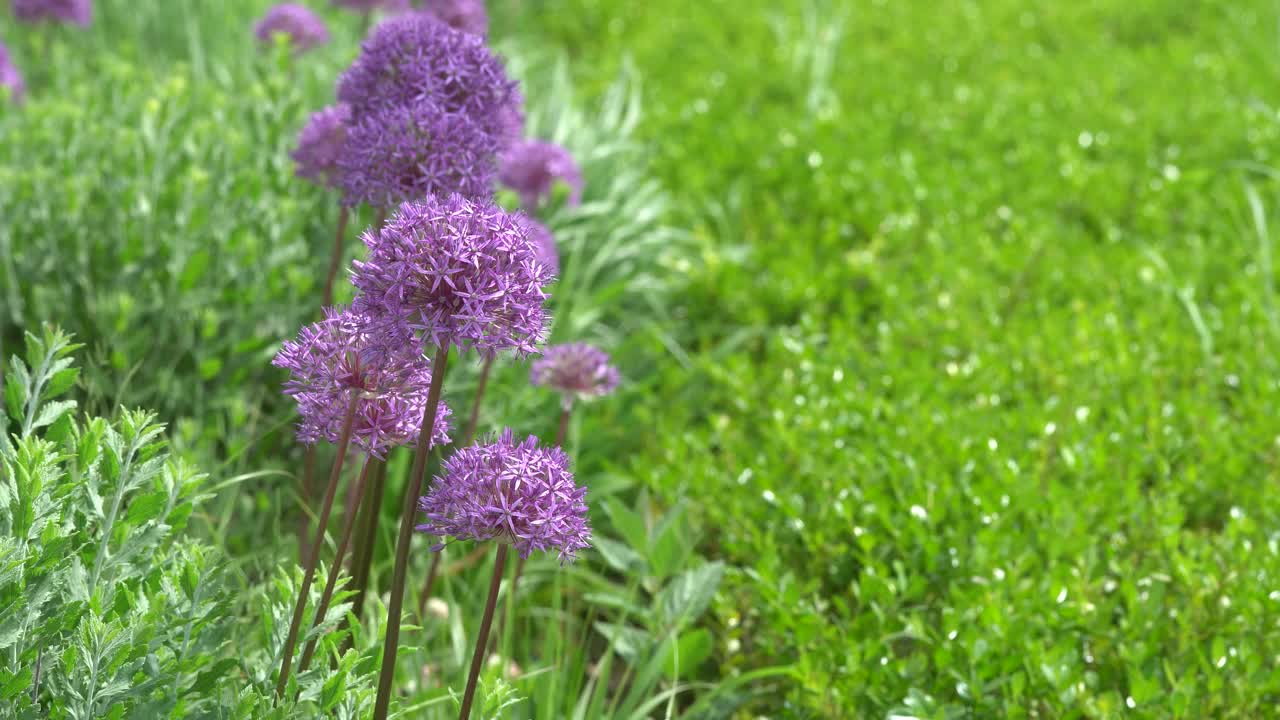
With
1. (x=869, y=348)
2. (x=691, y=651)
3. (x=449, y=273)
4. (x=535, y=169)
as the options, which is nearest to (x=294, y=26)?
(x=535, y=169)

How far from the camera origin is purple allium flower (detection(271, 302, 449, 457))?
1.68 metres

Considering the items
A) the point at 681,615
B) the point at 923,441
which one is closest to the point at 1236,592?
the point at 923,441

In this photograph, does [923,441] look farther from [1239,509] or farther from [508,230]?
[508,230]

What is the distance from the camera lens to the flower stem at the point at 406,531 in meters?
1.59

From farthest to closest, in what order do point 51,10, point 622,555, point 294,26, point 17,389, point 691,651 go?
1. point 51,10
2. point 294,26
3. point 622,555
4. point 691,651
5. point 17,389

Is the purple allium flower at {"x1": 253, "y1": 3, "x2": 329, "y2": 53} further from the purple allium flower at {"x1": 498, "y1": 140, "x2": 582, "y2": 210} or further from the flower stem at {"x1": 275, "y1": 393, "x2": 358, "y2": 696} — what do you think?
the flower stem at {"x1": 275, "y1": 393, "x2": 358, "y2": 696}

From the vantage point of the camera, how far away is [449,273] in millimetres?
1591

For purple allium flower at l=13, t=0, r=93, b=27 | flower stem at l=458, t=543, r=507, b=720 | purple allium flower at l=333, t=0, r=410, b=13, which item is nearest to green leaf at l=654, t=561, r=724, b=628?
flower stem at l=458, t=543, r=507, b=720

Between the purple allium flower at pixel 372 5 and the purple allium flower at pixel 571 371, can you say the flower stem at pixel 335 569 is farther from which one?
the purple allium flower at pixel 372 5

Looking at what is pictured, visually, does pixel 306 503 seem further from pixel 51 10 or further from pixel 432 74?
pixel 51 10

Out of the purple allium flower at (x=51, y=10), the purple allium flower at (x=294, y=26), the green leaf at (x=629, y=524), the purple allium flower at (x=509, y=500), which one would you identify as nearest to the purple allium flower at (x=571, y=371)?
the green leaf at (x=629, y=524)

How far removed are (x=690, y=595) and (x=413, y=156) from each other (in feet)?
4.30

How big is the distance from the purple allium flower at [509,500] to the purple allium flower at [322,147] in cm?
117

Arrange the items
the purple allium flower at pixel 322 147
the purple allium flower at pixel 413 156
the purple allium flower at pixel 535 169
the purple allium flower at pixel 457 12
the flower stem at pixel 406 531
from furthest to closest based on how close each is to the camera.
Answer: the purple allium flower at pixel 457 12 → the purple allium flower at pixel 535 169 → the purple allium flower at pixel 322 147 → the purple allium flower at pixel 413 156 → the flower stem at pixel 406 531
